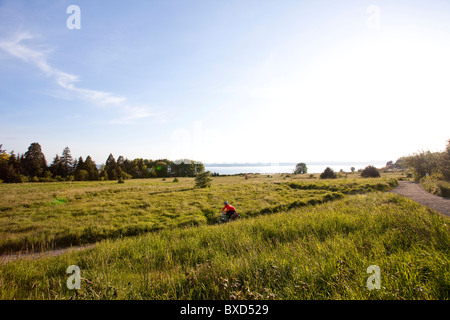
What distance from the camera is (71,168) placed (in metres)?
68.9

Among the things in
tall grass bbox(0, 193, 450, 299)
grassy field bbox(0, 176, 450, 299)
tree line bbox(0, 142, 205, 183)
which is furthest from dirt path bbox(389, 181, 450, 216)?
tree line bbox(0, 142, 205, 183)

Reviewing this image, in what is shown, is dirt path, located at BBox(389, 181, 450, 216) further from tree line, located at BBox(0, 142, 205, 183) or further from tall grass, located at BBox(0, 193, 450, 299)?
tree line, located at BBox(0, 142, 205, 183)

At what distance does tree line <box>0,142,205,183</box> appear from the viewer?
170 ft

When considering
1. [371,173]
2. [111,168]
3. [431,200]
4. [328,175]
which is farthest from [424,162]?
[111,168]

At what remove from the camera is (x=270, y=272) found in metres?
4.04

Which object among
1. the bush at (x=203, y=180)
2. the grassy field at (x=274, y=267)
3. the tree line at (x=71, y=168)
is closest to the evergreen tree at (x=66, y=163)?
the tree line at (x=71, y=168)

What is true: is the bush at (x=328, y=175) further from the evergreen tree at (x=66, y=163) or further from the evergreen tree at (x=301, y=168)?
the evergreen tree at (x=66, y=163)

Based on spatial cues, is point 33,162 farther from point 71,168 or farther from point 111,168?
point 111,168
